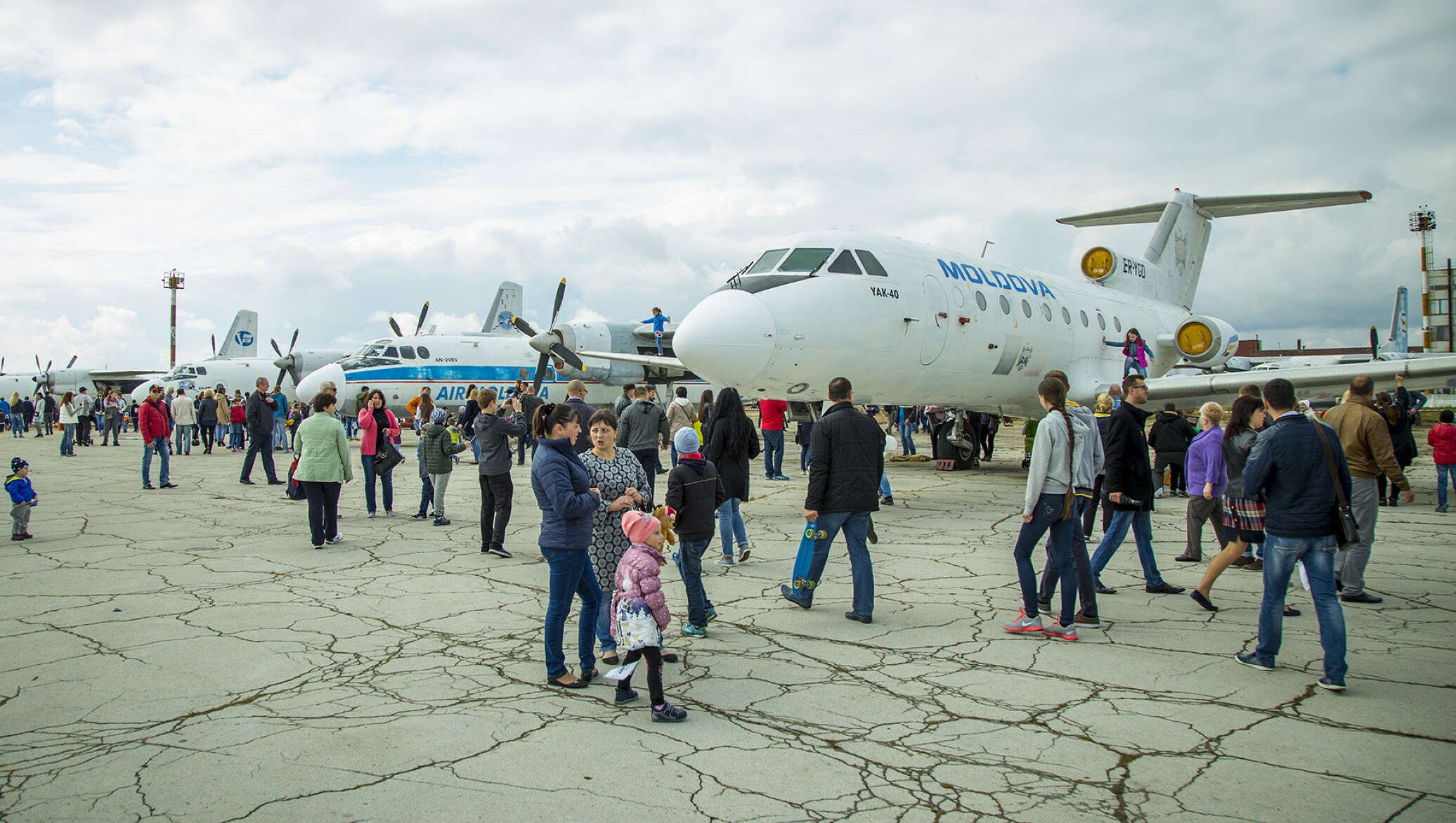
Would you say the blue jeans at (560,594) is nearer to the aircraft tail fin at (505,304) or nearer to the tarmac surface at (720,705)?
the tarmac surface at (720,705)

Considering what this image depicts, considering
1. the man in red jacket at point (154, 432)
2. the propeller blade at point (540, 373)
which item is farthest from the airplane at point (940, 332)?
the propeller blade at point (540, 373)

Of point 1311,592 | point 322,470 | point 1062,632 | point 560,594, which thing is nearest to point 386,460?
point 322,470

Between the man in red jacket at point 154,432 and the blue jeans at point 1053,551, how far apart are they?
44.7ft

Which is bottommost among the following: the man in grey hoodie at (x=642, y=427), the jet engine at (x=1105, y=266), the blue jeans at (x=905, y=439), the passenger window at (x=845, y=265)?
the blue jeans at (x=905, y=439)

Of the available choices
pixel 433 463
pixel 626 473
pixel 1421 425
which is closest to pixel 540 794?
pixel 626 473

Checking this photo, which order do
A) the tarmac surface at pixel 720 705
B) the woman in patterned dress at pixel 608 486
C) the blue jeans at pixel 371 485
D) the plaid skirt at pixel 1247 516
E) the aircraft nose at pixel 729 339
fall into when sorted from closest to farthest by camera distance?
1. the tarmac surface at pixel 720 705
2. the woman in patterned dress at pixel 608 486
3. the plaid skirt at pixel 1247 516
4. the aircraft nose at pixel 729 339
5. the blue jeans at pixel 371 485

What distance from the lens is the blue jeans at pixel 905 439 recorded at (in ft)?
68.8

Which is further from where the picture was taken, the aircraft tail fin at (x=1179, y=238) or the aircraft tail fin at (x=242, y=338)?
the aircraft tail fin at (x=242, y=338)

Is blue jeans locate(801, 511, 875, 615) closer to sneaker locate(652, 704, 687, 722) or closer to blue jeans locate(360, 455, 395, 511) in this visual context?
sneaker locate(652, 704, 687, 722)

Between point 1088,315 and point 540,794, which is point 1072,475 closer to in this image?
point 540,794

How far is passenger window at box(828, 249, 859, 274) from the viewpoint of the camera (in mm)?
11102

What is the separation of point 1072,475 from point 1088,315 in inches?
438

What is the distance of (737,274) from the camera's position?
1121cm

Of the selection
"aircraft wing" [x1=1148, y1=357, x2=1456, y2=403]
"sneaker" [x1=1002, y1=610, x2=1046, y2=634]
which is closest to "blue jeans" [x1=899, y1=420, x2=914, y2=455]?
"aircraft wing" [x1=1148, y1=357, x2=1456, y2=403]
